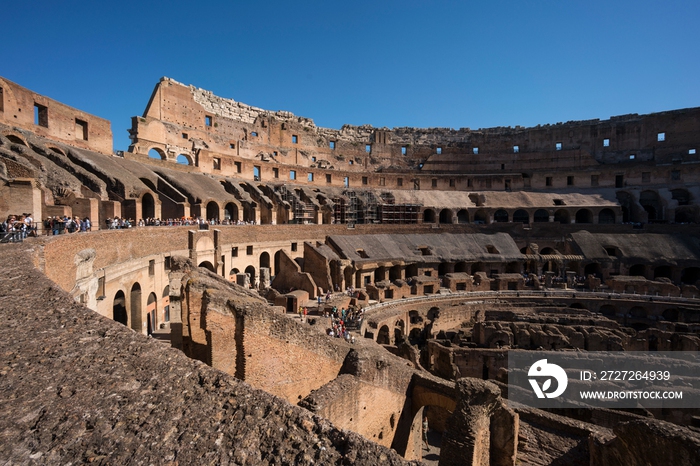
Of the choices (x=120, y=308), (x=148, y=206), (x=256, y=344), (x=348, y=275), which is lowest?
(x=348, y=275)

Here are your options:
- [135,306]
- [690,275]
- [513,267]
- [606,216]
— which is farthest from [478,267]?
[135,306]

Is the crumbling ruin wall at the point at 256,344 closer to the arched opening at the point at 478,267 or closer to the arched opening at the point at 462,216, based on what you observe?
the arched opening at the point at 478,267

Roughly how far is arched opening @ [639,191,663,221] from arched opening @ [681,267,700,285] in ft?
34.5

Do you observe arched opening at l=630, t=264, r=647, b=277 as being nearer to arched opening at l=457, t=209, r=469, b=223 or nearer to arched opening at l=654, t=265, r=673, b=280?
arched opening at l=654, t=265, r=673, b=280

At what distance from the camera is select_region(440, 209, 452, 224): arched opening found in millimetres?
40312

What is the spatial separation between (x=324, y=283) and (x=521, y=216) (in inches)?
1074

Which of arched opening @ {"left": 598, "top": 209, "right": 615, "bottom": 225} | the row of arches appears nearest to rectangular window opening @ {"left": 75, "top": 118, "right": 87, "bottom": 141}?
the row of arches

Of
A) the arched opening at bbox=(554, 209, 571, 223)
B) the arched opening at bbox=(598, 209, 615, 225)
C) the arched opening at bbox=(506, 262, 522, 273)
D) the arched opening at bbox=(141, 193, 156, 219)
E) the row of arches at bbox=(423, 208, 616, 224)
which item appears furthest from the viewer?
the arched opening at bbox=(554, 209, 571, 223)

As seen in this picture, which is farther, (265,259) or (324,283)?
(265,259)

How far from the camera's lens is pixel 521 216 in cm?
4081

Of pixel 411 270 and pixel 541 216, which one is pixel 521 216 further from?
Result: pixel 411 270

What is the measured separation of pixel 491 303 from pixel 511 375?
35.0 feet

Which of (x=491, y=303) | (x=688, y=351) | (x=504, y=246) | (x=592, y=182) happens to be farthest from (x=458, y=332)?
(x=592, y=182)

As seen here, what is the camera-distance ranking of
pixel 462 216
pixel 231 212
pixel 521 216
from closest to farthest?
pixel 231 212, pixel 521 216, pixel 462 216
